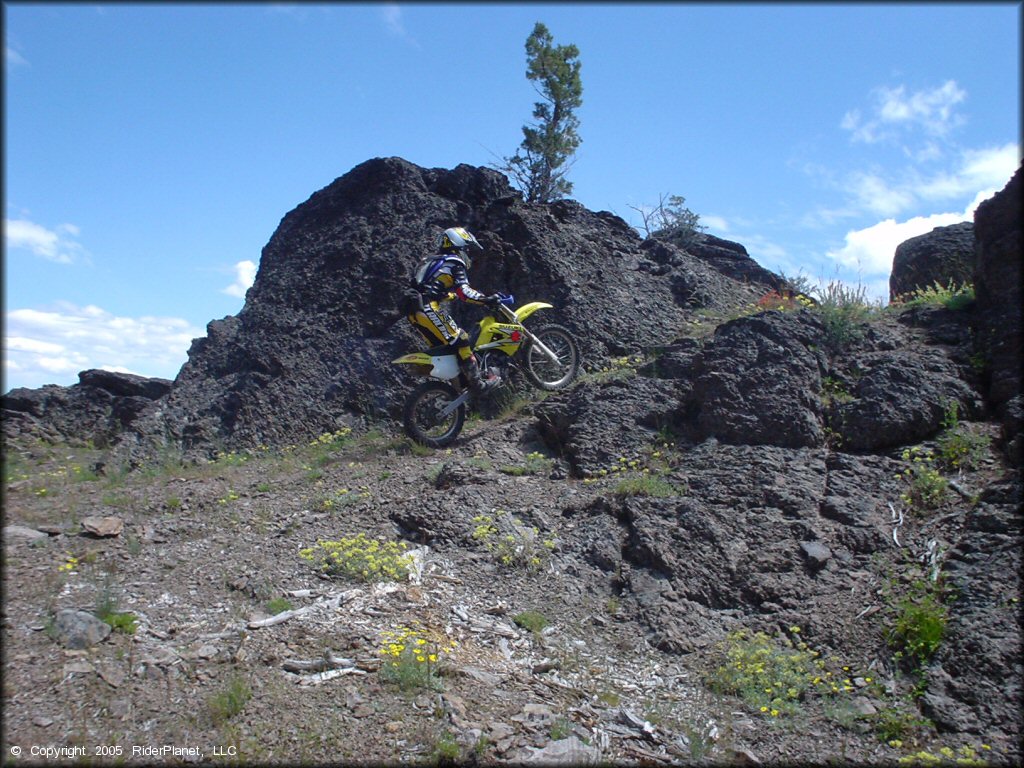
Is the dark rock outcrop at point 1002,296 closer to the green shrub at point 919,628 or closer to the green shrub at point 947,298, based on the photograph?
the green shrub at point 947,298

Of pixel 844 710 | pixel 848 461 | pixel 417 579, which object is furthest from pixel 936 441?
pixel 417 579

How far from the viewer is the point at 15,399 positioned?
32.8 feet

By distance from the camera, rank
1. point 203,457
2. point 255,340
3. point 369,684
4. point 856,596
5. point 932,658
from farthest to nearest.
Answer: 1. point 255,340
2. point 203,457
3. point 856,596
4. point 932,658
5. point 369,684

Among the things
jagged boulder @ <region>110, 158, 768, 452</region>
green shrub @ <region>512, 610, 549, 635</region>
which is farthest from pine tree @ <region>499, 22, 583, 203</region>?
green shrub @ <region>512, 610, 549, 635</region>

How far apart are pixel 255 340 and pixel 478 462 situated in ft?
12.8

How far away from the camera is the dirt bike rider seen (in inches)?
341

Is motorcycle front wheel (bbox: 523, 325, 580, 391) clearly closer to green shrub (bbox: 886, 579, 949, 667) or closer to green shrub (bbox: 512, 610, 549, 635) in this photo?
green shrub (bbox: 512, 610, 549, 635)

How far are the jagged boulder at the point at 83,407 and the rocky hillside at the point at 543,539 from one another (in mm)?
43

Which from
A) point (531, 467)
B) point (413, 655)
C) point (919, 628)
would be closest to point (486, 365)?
point (531, 467)

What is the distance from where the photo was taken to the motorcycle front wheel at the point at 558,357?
9328 mm

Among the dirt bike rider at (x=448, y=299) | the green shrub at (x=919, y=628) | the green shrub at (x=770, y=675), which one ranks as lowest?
the green shrub at (x=770, y=675)

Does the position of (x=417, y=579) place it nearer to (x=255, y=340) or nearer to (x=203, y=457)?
(x=203, y=457)

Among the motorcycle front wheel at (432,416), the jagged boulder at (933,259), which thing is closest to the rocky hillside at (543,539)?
the motorcycle front wheel at (432,416)

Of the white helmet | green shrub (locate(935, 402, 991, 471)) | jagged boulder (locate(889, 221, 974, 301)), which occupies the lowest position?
green shrub (locate(935, 402, 991, 471))
